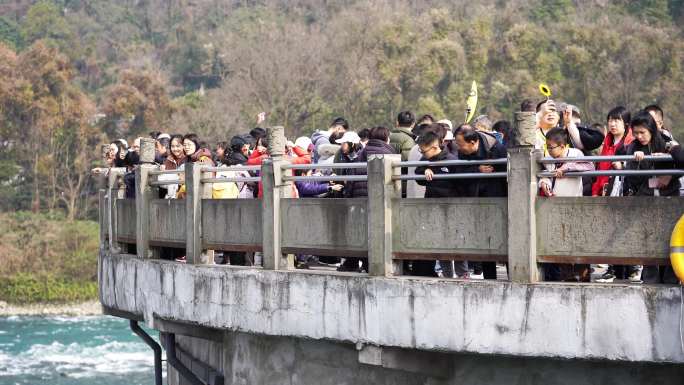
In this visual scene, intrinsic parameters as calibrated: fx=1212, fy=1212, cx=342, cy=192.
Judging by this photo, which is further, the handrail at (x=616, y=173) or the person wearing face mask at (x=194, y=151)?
the person wearing face mask at (x=194, y=151)

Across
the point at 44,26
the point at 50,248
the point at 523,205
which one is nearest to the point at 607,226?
the point at 523,205

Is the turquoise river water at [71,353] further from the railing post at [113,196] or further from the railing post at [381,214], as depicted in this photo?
the railing post at [381,214]

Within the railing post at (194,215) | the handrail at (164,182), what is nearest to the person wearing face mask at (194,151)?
the handrail at (164,182)

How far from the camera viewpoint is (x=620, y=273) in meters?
10.7

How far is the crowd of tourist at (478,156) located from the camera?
9.84m

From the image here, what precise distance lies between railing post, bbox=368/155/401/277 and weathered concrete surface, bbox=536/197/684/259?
4.58 ft

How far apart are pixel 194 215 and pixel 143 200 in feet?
5.48

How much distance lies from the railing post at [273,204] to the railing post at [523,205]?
260cm

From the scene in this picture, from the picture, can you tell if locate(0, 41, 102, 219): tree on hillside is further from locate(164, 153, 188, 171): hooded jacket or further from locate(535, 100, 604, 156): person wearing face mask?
locate(535, 100, 604, 156): person wearing face mask

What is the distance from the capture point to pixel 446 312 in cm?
983

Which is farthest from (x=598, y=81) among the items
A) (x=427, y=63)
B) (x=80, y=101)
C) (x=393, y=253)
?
(x=393, y=253)

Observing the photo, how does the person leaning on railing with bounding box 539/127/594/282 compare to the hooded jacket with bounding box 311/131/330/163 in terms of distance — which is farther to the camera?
the hooded jacket with bounding box 311/131/330/163

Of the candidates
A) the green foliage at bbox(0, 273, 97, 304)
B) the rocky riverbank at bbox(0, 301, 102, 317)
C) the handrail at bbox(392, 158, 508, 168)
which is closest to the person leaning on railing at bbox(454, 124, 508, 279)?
the handrail at bbox(392, 158, 508, 168)

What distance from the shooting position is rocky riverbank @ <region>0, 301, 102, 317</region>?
2317 inches
